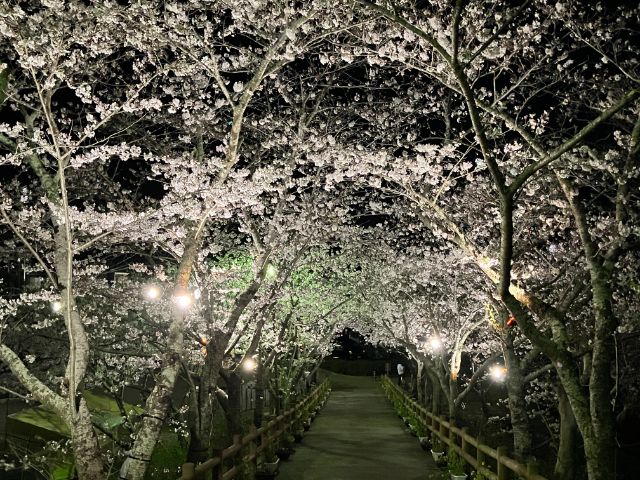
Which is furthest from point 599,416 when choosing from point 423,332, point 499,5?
point 423,332

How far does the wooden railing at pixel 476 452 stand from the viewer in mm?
7652

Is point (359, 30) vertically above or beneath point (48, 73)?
above

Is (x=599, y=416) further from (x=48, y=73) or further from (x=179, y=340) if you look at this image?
(x=48, y=73)

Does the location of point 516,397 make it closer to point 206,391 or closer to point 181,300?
point 206,391

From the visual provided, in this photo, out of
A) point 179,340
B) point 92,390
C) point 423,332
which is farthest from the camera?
point 423,332

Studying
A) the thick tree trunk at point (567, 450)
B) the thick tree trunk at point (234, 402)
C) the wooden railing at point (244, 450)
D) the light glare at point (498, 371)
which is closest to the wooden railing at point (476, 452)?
the thick tree trunk at point (567, 450)

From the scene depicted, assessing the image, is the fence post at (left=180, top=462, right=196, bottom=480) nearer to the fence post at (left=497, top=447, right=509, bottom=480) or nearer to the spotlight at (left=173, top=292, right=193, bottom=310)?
the spotlight at (left=173, top=292, right=193, bottom=310)

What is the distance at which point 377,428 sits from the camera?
19.5 m

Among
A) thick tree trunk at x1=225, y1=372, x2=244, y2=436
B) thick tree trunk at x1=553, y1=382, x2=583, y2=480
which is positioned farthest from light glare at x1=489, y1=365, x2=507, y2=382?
thick tree trunk at x1=225, y1=372, x2=244, y2=436

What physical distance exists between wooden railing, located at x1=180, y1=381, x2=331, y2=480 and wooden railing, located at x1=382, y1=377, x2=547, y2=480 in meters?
3.86

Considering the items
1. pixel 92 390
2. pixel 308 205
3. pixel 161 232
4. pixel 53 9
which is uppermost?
pixel 53 9

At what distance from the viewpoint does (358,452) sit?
14.1m

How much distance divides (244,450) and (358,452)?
4383mm

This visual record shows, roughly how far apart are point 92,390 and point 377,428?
371 inches
